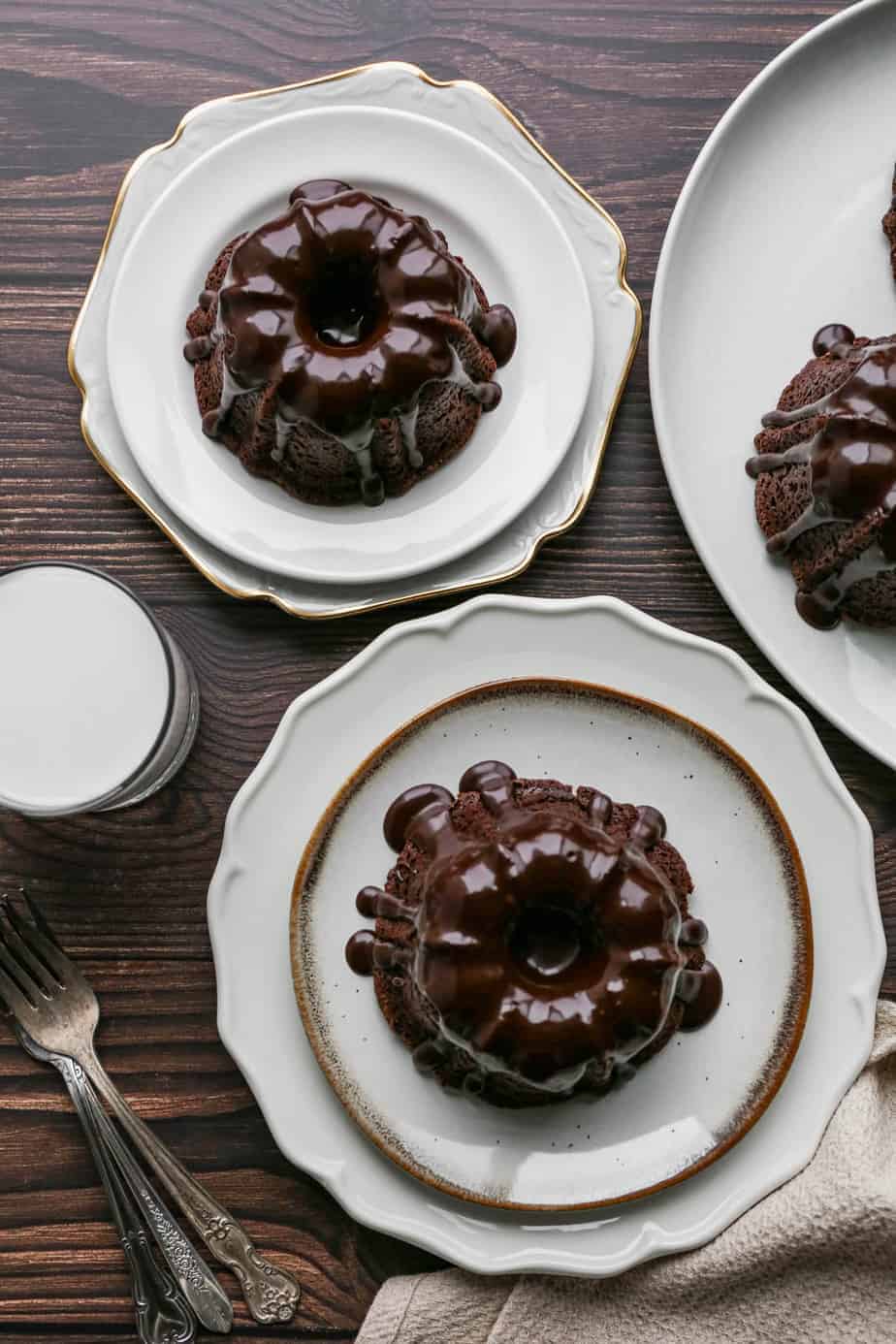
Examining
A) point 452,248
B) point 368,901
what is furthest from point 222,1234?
point 452,248

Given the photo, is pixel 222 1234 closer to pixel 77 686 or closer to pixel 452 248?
pixel 77 686

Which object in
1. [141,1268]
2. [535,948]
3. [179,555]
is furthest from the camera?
[179,555]

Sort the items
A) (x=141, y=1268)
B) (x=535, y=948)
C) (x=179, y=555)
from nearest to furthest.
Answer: (x=535, y=948), (x=141, y=1268), (x=179, y=555)

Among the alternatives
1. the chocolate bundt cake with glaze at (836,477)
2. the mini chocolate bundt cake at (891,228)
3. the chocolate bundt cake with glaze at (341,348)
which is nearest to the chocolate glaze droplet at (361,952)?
the chocolate bundt cake with glaze at (341,348)

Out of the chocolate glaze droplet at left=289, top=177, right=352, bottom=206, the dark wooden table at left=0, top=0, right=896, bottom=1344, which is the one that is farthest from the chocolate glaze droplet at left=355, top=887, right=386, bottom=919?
the chocolate glaze droplet at left=289, top=177, right=352, bottom=206

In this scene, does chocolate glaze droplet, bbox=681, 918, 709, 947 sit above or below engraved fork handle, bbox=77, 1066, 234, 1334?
above

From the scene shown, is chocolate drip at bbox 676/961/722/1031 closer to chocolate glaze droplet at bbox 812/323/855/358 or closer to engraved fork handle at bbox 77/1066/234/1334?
engraved fork handle at bbox 77/1066/234/1334

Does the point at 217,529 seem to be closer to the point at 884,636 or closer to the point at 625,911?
the point at 625,911
